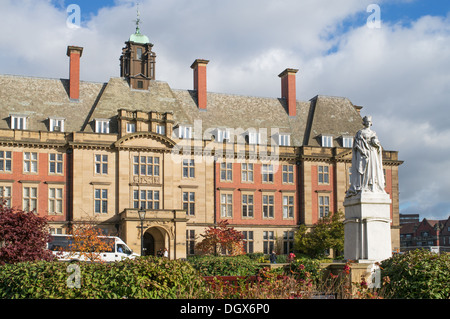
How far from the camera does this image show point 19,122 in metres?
47.6

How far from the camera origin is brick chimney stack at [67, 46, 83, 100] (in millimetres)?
51125

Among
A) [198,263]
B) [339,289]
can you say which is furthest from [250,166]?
[339,289]

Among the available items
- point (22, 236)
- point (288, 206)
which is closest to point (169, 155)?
point (288, 206)

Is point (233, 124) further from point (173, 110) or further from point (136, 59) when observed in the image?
point (136, 59)

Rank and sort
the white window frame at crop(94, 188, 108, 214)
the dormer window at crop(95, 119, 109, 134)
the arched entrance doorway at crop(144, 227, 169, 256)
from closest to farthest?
the white window frame at crop(94, 188, 108, 214)
the arched entrance doorway at crop(144, 227, 169, 256)
the dormer window at crop(95, 119, 109, 134)

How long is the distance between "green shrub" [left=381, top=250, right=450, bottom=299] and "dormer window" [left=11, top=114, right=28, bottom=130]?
38398mm

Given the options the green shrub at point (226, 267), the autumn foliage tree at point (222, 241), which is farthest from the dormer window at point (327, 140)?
the green shrub at point (226, 267)

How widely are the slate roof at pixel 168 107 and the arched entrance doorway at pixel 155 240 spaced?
332 inches

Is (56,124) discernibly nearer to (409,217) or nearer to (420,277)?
(420,277)

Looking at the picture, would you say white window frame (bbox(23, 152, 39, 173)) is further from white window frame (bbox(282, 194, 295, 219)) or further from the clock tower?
white window frame (bbox(282, 194, 295, 219))

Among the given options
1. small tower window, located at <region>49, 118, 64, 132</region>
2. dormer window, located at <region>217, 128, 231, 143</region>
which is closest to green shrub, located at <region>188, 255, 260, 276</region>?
small tower window, located at <region>49, 118, 64, 132</region>

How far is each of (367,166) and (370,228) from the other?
5.85 ft

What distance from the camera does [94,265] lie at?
13273 mm
